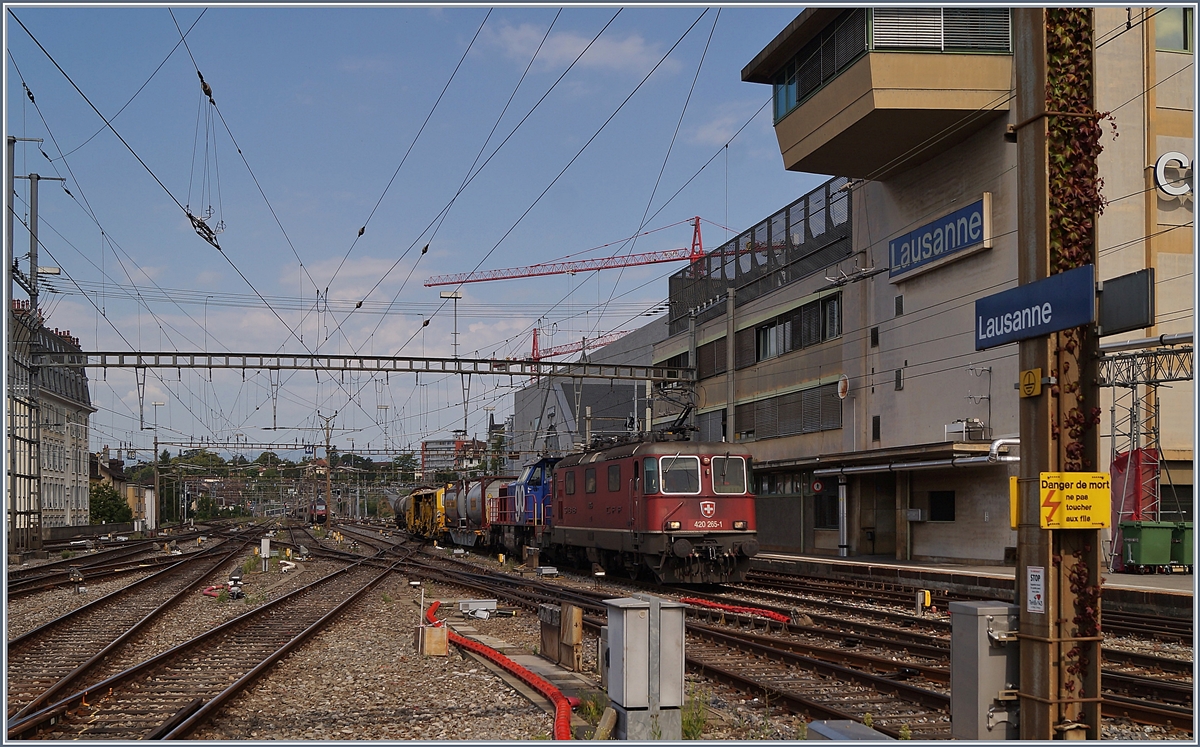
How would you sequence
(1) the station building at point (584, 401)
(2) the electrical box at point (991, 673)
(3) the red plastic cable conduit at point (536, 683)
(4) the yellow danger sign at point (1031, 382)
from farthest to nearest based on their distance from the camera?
(1) the station building at point (584, 401)
(3) the red plastic cable conduit at point (536, 683)
(2) the electrical box at point (991, 673)
(4) the yellow danger sign at point (1031, 382)

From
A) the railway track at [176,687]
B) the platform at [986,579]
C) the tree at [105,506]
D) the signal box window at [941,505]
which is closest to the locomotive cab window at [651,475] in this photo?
the railway track at [176,687]

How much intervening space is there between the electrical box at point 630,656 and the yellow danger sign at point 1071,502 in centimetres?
319

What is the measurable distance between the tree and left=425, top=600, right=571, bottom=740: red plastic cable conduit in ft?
219

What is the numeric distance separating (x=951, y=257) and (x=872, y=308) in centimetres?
483

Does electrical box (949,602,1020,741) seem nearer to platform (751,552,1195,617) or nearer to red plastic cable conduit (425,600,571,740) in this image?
red plastic cable conduit (425,600,571,740)

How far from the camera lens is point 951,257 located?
2972cm

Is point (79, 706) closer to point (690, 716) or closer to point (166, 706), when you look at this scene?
point (166, 706)

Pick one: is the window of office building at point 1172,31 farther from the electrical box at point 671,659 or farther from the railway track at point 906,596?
the electrical box at point 671,659

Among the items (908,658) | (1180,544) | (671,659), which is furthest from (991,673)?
(1180,544)

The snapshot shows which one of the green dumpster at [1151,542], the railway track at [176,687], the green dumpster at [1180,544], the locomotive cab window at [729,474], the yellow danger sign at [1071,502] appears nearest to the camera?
the yellow danger sign at [1071,502]

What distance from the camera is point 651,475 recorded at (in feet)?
73.2

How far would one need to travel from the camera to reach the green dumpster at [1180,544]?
2450 centimetres

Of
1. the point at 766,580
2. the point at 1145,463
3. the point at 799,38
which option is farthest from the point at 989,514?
the point at 799,38

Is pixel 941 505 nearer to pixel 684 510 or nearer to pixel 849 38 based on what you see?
pixel 684 510
